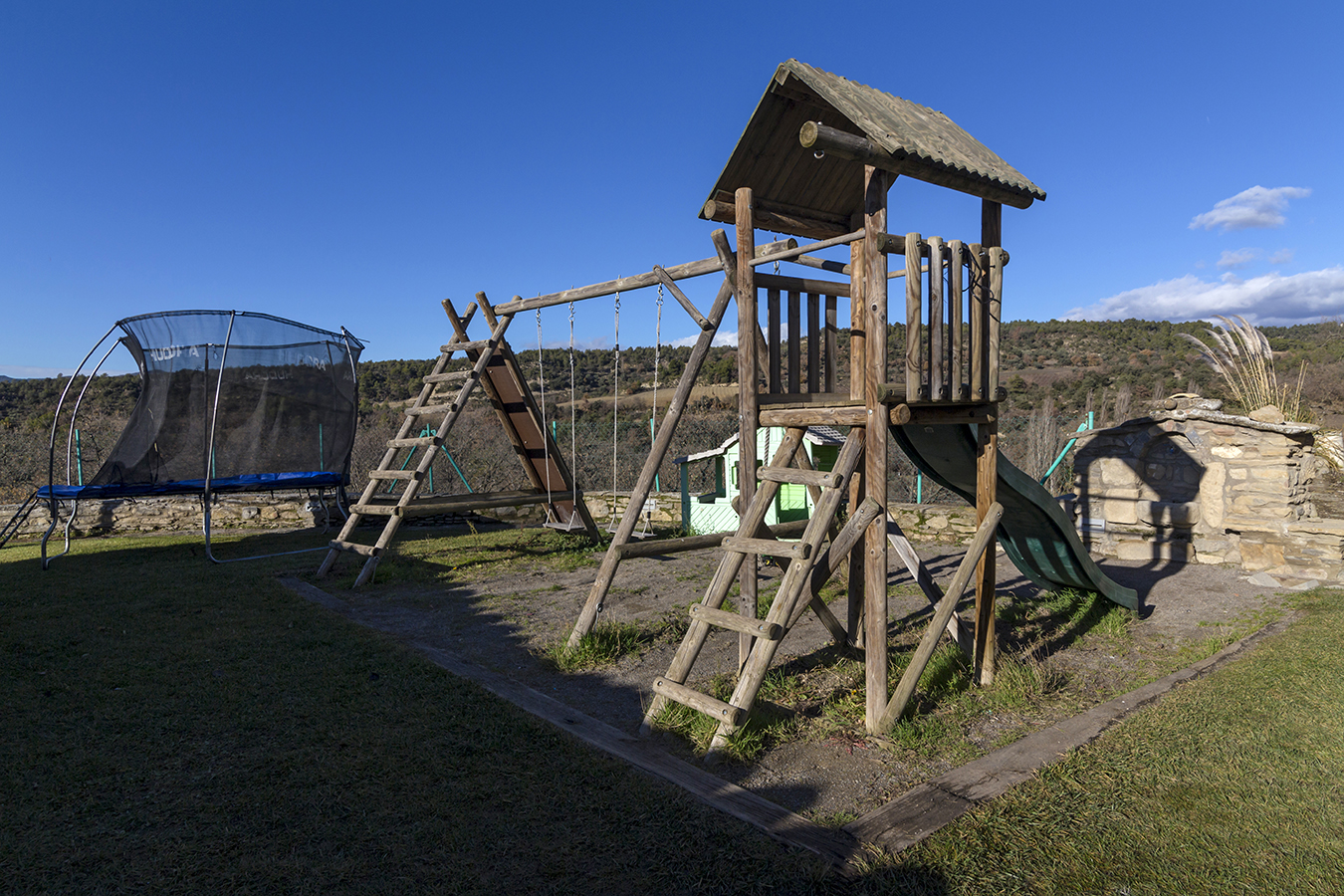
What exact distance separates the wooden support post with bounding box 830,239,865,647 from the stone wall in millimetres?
5050

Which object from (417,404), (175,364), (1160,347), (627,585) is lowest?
(627,585)

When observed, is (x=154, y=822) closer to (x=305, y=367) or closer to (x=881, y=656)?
(x=881, y=656)

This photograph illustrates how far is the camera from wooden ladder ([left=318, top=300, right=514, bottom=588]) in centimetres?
723

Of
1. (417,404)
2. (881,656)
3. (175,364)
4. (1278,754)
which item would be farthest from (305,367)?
(1278,754)

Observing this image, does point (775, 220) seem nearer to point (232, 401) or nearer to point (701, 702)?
point (701, 702)

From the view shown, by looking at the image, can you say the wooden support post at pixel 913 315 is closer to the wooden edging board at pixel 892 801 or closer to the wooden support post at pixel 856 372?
the wooden support post at pixel 856 372

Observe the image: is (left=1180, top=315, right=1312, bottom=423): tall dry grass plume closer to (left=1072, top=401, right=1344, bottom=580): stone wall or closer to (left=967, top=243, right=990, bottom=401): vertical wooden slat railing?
(left=1072, top=401, right=1344, bottom=580): stone wall

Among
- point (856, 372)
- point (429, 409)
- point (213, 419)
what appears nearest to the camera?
point (856, 372)

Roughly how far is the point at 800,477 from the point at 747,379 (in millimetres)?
673

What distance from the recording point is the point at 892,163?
3711 millimetres

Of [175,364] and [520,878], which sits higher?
[175,364]

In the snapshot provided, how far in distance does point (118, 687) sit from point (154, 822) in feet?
6.29

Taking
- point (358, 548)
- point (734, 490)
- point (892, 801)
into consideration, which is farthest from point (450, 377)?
point (892, 801)

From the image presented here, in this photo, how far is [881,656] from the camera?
3.73 metres
